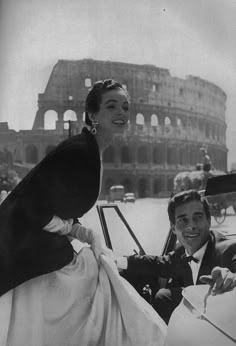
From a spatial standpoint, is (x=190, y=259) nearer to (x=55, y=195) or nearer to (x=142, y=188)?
(x=142, y=188)

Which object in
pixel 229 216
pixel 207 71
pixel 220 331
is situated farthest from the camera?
pixel 207 71

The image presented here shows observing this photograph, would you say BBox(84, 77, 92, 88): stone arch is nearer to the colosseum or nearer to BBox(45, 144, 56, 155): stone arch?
the colosseum

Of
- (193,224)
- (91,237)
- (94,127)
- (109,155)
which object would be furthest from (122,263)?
(94,127)

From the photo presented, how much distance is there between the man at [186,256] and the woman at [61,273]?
0.12 meters

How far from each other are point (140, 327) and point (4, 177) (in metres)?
0.75

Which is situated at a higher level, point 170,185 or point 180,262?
point 170,185

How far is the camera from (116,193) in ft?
5.03

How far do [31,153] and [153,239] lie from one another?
1.90 feet

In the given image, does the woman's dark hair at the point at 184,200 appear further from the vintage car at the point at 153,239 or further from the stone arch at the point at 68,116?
the stone arch at the point at 68,116

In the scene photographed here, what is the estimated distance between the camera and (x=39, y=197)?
1.29 metres

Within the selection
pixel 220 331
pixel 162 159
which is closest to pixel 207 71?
pixel 162 159

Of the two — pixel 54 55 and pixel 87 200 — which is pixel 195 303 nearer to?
pixel 87 200

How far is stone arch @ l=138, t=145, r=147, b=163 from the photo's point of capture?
5.12 feet

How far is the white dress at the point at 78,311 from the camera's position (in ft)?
4.25
